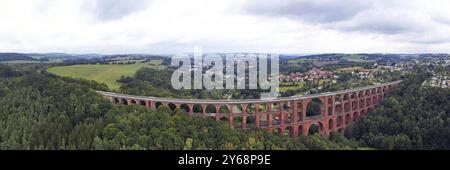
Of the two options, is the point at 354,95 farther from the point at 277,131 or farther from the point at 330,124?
the point at 277,131

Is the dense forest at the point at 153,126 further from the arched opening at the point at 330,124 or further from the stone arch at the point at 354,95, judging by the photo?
the stone arch at the point at 354,95

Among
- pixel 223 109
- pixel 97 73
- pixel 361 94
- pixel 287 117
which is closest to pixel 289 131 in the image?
pixel 287 117

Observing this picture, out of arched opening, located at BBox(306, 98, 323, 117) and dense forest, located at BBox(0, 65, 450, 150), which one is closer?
dense forest, located at BBox(0, 65, 450, 150)

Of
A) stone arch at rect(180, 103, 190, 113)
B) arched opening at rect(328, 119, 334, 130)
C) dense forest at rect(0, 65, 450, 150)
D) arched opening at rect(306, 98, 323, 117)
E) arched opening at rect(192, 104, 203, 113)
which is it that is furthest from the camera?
arched opening at rect(306, 98, 323, 117)

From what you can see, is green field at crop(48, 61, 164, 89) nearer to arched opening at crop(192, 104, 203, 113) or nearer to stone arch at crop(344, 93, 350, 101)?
arched opening at crop(192, 104, 203, 113)

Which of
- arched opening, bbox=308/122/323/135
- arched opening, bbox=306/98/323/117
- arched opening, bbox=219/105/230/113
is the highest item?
arched opening, bbox=219/105/230/113

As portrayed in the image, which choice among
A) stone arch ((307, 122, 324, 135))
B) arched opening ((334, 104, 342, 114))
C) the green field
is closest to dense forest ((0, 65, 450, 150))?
stone arch ((307, 122, 324, 135))
